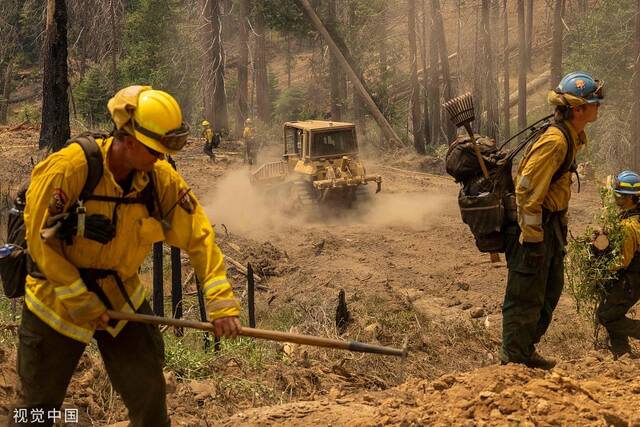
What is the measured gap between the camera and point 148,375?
3.87m

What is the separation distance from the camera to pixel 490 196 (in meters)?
5.36

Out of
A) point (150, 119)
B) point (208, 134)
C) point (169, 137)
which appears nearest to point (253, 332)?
point (169, 137)

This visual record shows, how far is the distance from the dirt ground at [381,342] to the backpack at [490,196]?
952 millimetres

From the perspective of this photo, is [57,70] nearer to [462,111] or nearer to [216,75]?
[462,111]

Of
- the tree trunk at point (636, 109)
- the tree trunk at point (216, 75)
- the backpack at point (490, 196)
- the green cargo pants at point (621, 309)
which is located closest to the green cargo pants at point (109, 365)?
the backpack at point (490, 196)

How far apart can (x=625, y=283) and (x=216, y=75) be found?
80.8 ft

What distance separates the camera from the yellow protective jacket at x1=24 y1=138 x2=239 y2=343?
11.5 ft

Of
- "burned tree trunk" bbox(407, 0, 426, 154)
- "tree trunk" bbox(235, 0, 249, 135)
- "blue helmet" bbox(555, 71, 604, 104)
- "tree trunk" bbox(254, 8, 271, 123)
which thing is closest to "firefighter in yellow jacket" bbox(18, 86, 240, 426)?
"blue helmet" bbox(555, 71, 604, 104)

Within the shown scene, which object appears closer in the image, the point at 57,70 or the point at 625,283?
the point at 625,283

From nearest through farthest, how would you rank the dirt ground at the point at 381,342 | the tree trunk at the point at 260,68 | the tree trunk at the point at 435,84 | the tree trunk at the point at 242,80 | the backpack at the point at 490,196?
1. the dirt ground at the point at 381,342
2. the backpack at the point at 490,196
3. the tree trunk at the point at 435,84
4. the tree trunk at the point at 242,80
5. the tree trunk at the point at 260,68

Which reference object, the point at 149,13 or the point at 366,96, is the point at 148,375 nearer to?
the point at 366,96

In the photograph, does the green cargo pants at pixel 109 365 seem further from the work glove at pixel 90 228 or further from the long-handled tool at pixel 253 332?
the work glove at pixel 90 228

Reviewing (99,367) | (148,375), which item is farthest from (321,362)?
(148,375)

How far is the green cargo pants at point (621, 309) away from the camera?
20.8 feet
